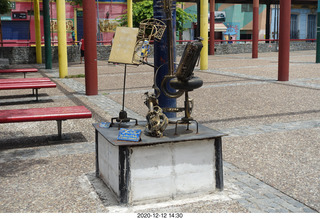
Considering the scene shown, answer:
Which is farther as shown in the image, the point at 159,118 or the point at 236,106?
the point at 236,106

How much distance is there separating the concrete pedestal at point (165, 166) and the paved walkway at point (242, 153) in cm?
11

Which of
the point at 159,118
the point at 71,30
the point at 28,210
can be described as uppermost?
the point at 71,30

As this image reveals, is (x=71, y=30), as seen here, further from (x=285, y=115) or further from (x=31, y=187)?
(x=31, y=187)

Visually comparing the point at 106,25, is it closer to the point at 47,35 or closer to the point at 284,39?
the point at 47,35

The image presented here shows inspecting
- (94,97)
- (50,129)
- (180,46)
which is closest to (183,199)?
(50,129)

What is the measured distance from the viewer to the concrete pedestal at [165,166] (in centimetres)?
398

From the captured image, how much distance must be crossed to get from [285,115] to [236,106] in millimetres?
1357

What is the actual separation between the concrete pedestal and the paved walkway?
106 mm

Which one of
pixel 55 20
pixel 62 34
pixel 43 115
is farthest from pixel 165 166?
pixel 55 20

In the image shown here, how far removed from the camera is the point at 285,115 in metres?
8.34

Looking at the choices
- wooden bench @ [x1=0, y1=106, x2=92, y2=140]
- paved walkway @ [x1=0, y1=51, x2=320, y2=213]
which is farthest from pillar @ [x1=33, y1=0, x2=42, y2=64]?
wooden bench @ [x1=0, y1=106, x2=92, y2=140]

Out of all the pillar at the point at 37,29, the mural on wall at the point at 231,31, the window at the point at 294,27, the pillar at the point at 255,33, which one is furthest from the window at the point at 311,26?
the pillar at the point at 37,29

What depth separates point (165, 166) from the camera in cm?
409

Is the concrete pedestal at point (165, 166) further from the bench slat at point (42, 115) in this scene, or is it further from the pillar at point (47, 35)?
the pillar at point (47, 35)
